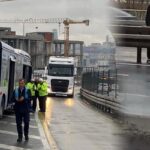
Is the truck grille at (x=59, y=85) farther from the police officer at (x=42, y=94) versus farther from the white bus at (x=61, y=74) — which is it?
the police officer at (x=42, y=94)

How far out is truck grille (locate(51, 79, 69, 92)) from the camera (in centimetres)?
4469

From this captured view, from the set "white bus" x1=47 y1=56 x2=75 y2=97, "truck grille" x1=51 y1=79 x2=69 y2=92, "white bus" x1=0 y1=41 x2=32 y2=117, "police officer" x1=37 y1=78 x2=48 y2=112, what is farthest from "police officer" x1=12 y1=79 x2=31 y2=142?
"truck grille" x1=51 y1=79 x2=69 y2=92

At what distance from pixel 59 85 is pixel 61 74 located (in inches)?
38.4

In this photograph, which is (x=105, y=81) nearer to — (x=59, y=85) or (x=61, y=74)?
(x=61, y=74)

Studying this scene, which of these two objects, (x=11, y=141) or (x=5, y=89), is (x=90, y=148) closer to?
(x=11, y=141)

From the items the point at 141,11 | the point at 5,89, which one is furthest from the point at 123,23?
the point at 5,89

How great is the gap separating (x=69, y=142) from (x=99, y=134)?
2214 millimetres

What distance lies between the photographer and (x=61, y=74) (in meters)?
44.7

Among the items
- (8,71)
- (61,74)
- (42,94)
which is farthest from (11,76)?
(61,74)

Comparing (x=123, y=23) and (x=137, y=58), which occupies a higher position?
(x=123, y=23)

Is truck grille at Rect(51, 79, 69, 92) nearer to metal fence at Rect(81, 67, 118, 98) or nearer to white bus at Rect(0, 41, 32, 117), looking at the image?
metal fence at Rect(81, 67, 118, 98)

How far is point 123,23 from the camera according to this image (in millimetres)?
4238

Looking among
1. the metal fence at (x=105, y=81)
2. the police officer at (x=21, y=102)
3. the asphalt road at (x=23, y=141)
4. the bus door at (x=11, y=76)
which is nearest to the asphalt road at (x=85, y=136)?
the asphalt road at (x=23, y=141)

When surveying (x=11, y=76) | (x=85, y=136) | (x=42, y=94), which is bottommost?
(x=85, y=136)
